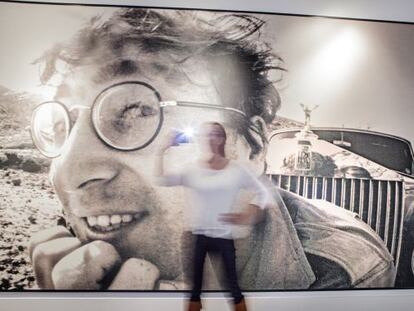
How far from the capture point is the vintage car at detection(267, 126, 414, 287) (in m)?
2.77

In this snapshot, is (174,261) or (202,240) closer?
(202,240)

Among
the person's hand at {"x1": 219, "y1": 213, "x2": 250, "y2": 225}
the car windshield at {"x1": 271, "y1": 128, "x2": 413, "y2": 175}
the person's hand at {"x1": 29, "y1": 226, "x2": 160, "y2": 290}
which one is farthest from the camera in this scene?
the car windshield at {"x1": 271, "y1": 128, "x2": 413, "y2": 175}

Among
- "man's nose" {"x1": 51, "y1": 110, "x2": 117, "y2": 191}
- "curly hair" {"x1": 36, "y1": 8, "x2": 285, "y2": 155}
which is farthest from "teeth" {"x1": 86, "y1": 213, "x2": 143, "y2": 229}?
"curly hair" {"x1": 36, "y1": 8, "x2": 285, "y2": 155}

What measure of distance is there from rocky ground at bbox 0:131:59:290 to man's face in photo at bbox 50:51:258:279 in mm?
96

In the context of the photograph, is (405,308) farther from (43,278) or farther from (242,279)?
(43,278)

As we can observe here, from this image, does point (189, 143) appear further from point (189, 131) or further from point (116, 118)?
point (116, 118)

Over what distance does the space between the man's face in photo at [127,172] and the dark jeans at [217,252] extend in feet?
1.61

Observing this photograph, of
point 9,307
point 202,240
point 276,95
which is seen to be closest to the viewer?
point 202,240

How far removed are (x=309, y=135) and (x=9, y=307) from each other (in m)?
2.26

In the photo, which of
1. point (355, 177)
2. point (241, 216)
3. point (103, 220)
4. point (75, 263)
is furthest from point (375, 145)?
point (75, 263)

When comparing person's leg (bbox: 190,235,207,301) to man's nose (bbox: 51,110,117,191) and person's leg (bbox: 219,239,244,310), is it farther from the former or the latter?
man's nose (bbox: 51,110,117,191)

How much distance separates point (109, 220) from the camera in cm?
263

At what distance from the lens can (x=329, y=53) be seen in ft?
9.34

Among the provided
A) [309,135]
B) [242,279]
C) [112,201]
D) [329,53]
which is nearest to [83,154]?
[112,201]
